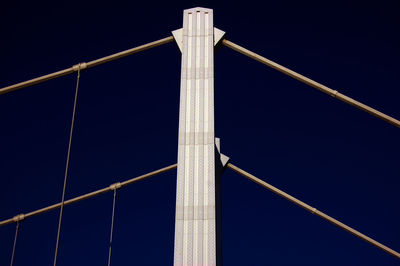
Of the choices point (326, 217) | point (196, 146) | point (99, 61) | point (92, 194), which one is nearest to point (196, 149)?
point (196, 146)

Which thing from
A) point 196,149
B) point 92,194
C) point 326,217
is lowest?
point 196,149

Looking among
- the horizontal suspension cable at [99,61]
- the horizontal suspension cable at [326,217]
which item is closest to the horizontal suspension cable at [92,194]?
the horizontal suspension cable at [326,217]

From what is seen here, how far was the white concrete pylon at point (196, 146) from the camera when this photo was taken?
13.2 m

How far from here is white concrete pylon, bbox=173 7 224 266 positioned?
13.2 metres

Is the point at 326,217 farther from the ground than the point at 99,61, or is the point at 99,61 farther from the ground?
the point at 99,61

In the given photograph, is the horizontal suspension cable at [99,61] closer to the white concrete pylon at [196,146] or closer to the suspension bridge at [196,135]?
the suspension bridge at [196,135]

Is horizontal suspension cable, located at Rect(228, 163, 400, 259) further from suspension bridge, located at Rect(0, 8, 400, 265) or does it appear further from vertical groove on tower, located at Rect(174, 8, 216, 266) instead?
vertical groove on tower, located at Rect(174, 8, 216, 266)

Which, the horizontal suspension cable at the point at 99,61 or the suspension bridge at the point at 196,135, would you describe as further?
the horizontal suspension cable at the point at 99,61

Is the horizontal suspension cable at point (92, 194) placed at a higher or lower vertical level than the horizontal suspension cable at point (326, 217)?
higher

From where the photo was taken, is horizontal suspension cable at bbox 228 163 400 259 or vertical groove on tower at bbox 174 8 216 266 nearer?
vertical groove on tower at bbox 174 8 216 266

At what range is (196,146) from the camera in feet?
46.5

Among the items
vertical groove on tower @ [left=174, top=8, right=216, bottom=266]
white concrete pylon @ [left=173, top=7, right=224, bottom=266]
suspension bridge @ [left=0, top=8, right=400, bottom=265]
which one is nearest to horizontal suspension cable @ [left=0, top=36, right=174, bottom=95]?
suspension bridge @ [left=0, top=8, right=400, bottom=265]

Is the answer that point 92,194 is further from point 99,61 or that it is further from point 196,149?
point 196,149

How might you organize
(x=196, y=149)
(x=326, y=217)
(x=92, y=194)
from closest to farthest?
(x=196, y=149), (x=326, y=217), (x=92, y=194)
